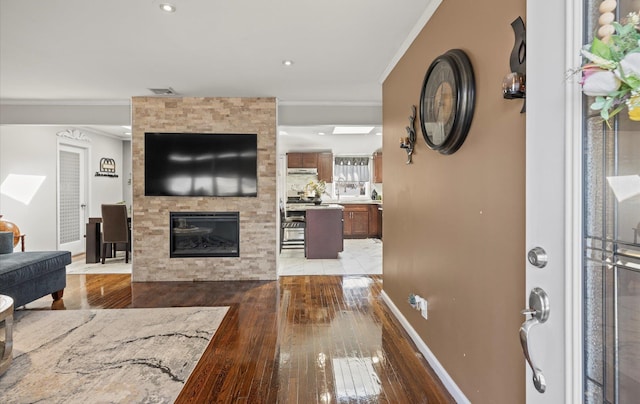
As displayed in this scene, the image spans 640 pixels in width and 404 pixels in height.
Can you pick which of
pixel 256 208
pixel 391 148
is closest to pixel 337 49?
pixel 391 148

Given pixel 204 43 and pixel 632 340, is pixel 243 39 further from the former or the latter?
pixel 632 340

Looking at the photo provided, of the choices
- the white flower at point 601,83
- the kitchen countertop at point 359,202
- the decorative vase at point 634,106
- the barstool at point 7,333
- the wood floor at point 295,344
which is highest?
the white flower at point 601,83

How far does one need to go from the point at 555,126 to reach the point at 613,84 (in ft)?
0.53

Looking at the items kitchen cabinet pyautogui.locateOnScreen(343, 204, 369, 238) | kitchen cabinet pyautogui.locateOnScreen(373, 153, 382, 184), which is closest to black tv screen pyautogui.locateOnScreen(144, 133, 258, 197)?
kitchen cabinet pyautogui.locateOnScreen(343, 204, 369, 238)

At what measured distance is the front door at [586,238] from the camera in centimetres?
69

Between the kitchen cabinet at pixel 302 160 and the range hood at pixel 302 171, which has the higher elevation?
the kitchen cabinet at pixel 302 160

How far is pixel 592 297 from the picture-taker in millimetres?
721

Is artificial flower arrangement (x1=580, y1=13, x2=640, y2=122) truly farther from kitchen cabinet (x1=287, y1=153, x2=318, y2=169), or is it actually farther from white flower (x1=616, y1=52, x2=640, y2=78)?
kitchen cabinet (x1=287, y1=153, x2=318, y2=169)

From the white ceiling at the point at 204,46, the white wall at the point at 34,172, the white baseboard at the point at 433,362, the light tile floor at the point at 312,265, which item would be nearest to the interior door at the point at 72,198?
the white wall at the point at 34,172

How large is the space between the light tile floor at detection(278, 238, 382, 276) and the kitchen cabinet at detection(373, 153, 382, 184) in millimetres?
2320

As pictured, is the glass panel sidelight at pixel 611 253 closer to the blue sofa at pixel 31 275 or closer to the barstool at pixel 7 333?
the barstool at pixel 7 333

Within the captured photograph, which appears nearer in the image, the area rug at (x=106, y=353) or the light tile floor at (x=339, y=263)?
the area rug at (x=106, y=353)

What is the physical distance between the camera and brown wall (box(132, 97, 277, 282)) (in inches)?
182

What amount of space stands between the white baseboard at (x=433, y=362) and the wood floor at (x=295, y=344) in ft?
0.14
